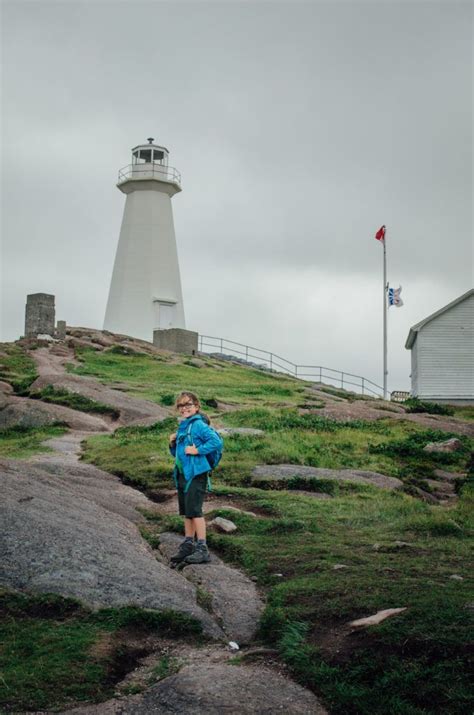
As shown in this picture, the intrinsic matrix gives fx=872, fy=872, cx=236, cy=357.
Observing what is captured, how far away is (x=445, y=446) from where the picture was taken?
20.7 m

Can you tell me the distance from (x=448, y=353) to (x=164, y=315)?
747 inches

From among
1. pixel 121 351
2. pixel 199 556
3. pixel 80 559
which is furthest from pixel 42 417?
pixel 121 351

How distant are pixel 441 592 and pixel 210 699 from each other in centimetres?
265

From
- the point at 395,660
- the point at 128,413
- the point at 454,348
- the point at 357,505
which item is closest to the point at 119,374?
the point at 128,413

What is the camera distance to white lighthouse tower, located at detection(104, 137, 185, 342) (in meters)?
54.1

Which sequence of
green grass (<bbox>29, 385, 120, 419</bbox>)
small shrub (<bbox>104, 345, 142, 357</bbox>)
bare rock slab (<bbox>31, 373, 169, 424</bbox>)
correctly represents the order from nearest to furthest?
bare rock slab (<bbox>31, 373, 169, 424</bbox>) → green grass (<bbox>29, 385, 120, 419</bbox>) → small shrub (<bbox>104, 345, 142, 357</bbox>)

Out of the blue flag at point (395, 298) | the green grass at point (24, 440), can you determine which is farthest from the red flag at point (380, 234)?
the green grass at point (24, 440)

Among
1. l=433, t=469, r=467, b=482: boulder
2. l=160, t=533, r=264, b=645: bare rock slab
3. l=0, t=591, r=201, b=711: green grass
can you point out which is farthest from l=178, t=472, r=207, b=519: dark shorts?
l=433, t=469, r=467, b=482: boulder

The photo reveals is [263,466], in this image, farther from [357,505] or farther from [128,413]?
[128,413]

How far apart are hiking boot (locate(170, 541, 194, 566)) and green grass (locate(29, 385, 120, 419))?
15.3 meters

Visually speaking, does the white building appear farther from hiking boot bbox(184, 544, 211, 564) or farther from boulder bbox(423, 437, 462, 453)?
hiking boot bbox(184, 544, 211, 564)

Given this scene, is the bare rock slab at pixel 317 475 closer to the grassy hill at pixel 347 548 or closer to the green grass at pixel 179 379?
the grassy hill at pixel 347 548

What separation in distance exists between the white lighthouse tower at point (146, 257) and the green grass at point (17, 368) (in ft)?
43.2

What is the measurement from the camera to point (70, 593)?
8.11 m
